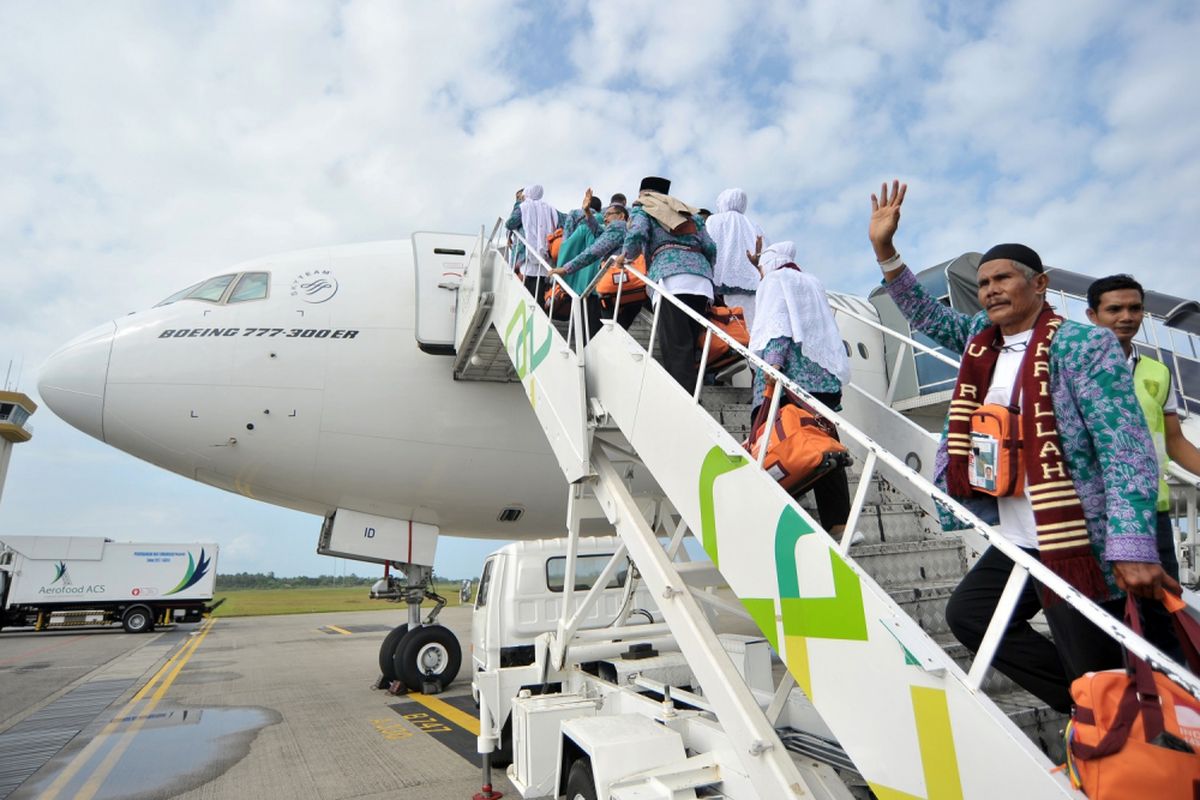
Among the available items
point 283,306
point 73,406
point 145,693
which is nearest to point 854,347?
point 283,306

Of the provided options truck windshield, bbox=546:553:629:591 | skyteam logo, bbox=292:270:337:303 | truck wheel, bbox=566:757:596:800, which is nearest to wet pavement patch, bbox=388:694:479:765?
truck windshield, bbox=546:553:629:591

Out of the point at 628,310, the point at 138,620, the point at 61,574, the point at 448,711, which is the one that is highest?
the point at 628,310

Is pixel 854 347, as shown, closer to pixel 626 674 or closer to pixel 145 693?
pixel 626 674

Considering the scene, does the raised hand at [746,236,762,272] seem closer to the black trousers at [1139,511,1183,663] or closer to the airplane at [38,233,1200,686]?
the airplane at [38,233,1200,686]

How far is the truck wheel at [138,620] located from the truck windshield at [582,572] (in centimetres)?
2176

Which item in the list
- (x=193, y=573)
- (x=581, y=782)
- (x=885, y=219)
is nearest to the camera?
(x=885, y=219)

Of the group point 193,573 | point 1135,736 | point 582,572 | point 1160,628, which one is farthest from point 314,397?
point 193,573

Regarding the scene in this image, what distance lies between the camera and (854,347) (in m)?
9.46

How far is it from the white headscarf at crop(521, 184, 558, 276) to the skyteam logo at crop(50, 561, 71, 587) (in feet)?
76.0

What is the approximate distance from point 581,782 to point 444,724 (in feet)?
14.1

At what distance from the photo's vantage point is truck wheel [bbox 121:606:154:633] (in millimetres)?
23219

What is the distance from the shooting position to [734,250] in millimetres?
5199

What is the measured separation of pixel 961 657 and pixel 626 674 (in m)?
2.80

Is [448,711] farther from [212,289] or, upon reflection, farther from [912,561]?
[912,561]
